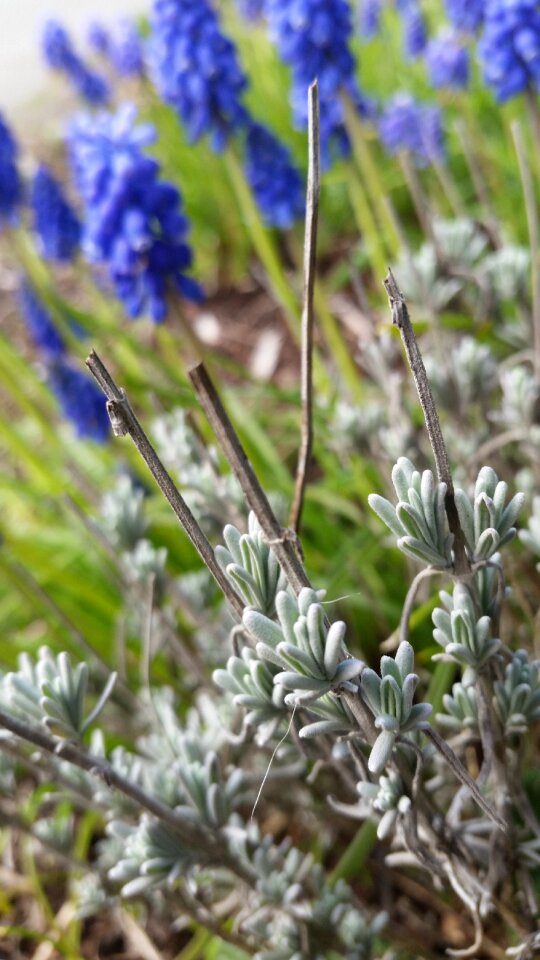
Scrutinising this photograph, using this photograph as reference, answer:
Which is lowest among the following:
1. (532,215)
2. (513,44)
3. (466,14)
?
(532,215)

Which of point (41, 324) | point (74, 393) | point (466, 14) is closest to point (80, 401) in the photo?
point (74, 393)

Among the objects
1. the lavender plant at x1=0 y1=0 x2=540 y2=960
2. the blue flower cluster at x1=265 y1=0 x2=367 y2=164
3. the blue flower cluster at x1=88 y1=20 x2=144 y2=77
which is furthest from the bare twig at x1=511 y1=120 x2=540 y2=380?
the blue flower cluster at x1=88 y1=20 x2=144 y2=77

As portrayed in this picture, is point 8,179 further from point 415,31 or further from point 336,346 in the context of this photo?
point 415,31

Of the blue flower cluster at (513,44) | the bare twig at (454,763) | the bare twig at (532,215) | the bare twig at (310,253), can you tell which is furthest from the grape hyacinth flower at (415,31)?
the bare twig at (454,763)

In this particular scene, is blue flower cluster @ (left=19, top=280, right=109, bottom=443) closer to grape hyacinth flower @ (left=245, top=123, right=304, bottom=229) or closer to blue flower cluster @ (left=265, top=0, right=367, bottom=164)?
grape hyacinth flower @ (left=245, top=123, right=304, bottom=229)

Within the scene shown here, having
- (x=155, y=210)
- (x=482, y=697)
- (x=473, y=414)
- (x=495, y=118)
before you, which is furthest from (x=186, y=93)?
(x=495, y=118)

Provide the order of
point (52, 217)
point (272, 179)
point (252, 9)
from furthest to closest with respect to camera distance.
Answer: point (252, 9) < point (52, 217) < point (272, 179)

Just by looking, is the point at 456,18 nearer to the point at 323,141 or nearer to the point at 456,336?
the point at 323,141
